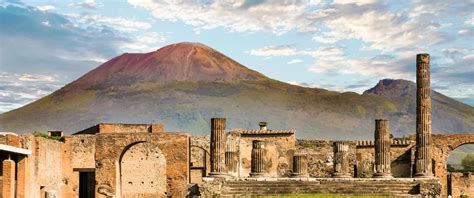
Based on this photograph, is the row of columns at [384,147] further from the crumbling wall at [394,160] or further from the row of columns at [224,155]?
the crumbling wall at [394,160]

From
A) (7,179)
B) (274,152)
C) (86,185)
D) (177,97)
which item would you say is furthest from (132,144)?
(177,97)

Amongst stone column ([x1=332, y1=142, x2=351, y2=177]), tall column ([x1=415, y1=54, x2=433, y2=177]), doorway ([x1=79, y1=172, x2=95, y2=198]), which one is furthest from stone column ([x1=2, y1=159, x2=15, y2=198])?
tall column ([x1=415, y1=54, x2=433, y2=177])

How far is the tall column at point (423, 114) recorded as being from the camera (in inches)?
1300

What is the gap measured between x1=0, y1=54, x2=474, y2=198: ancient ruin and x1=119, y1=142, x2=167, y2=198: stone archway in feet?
0.15

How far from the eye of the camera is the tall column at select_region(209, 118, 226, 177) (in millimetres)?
33812

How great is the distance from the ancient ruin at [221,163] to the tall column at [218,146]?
39 mm

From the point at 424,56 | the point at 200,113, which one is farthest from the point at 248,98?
the point at 424,56

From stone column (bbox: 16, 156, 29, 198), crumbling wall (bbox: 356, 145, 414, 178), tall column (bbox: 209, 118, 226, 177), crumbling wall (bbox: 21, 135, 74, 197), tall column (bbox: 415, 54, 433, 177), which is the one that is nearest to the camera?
stone column (bbox: 16, 156, 29, 198)

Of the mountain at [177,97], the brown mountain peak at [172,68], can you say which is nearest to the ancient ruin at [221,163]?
the mountain at [177,97]

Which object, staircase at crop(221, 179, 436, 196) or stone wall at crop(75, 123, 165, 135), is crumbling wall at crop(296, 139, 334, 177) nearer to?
stone wall at crop(75, 123, 165, 135)

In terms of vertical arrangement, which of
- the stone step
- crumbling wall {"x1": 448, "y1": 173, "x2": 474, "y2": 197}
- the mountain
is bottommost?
crumbling wall {"x1": 448, "y1": 173, "x2": 474, "y2": 197}

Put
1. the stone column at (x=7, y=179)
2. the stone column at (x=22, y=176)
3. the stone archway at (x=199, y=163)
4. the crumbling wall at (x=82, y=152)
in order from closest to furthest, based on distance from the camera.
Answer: the stone column at (x=7, y=179)
the stone column at (x=22, y=176)
the crumbling wall at (x=82, y=152)
the stone archway at (x=199, y=163)

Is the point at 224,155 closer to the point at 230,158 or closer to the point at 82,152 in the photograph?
the point at 230,158

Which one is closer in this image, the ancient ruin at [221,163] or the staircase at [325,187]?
the staircase at [325,187]
